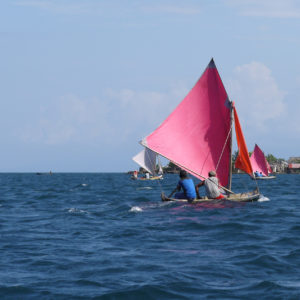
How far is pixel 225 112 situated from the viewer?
28719mm

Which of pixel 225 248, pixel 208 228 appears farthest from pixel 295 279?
pixel 208 228

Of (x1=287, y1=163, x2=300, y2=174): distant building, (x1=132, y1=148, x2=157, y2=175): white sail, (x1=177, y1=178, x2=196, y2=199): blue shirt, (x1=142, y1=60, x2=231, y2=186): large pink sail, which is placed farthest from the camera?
(x1=287, y1=163, x2=300, y2=174): distant building

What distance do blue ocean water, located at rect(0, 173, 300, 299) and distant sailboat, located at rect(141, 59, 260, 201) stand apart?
6.30 meters

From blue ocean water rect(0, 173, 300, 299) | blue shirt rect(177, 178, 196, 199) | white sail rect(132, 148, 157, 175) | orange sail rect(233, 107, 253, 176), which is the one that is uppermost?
white sail rect(132, 148, 157, 175)

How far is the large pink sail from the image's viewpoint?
93.0ft

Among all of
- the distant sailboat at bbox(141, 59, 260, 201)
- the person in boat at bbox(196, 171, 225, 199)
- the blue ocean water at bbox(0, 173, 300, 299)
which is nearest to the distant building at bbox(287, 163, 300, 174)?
the distant sailboat at bbox(141, 59, 260, 201)

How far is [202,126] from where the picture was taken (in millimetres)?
28703

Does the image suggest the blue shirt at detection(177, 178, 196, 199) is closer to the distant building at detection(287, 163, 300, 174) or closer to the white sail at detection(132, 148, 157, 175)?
the white sail at detection(132, 148, 157, 175)

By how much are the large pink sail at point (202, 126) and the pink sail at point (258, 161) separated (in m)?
79.0

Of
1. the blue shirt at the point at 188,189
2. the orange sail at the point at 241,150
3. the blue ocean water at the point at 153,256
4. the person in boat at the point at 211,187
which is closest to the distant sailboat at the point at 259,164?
the orange sail at the point at 241,150

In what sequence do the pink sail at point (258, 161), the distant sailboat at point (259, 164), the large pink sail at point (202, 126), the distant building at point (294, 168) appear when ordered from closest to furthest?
the large pink sail at point (202, 126)
the distant sailboat at point (259, 164)
the pink sail at point (258, 161)
the distant building at point (294, 168)

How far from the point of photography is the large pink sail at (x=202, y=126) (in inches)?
1116

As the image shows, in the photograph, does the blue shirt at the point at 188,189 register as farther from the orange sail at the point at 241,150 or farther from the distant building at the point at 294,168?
the distant building at the point at 294,168

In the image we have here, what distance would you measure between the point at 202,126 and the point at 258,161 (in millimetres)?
83361
